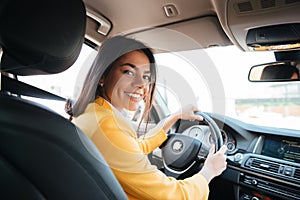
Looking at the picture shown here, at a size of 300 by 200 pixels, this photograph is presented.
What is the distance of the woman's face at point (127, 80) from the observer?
129cm

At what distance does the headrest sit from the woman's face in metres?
0.34

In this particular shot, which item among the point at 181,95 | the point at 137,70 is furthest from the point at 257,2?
the point at 181,95

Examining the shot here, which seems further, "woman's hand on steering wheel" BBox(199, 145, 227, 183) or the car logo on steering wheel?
the car logo on steering wheel

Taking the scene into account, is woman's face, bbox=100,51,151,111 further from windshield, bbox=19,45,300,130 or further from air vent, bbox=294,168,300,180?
air vent, bbox=294,168,300,180

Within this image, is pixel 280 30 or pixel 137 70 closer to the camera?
pixel 137 70

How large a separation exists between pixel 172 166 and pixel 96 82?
886 millimetres

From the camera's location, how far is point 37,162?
766 mm

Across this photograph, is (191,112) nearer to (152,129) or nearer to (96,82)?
(152,129)

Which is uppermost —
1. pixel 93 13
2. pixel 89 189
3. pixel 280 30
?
pixel 280 30

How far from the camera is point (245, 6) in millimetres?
1400

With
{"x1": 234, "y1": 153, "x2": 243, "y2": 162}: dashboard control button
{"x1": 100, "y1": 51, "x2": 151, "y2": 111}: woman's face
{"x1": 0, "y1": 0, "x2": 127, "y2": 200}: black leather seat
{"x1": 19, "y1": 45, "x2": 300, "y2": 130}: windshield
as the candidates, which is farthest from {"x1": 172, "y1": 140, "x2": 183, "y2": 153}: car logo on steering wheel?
{"x1": 0, "y1": 0, "x2": 127, "y2": 200}: black leather seat

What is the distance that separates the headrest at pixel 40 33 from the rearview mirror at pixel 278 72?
121 cm

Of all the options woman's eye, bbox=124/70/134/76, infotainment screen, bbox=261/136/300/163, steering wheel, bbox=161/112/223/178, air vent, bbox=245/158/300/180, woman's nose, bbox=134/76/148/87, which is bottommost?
steering wheel, bbox=161/112/223/178

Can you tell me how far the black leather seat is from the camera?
2.48 feet
